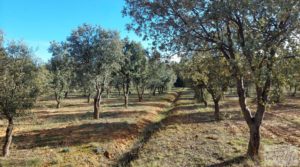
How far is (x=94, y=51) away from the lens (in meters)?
43.2

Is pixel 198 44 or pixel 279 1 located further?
pixel 198 44

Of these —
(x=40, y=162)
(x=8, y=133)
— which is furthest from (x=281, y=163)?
(x=8, y=133)

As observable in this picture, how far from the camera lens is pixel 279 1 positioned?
52.0 ft

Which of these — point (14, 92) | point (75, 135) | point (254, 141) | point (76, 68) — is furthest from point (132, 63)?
point (254, 141)

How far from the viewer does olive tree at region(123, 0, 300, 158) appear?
1641 centimetres

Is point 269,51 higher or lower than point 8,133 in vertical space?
higher

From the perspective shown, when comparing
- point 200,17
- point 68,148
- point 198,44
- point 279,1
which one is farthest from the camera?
point 68,148

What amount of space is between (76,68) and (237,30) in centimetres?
2964

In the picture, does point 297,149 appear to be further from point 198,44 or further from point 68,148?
point 68,148

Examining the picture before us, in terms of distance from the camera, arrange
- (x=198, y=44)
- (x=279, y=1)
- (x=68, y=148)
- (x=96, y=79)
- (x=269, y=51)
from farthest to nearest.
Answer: (x=96, y=79), (x=68, y=148), (x=198, y=44), (x=269, y=51), (x=279, y=1)

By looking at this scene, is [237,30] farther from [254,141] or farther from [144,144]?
[144,144]

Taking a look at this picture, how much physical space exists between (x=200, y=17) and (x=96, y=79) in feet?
91.0

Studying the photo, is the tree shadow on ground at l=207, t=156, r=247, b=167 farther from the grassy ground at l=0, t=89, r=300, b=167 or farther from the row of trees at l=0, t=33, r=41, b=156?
the row of trees at l=0, t=33, r=41, b=156

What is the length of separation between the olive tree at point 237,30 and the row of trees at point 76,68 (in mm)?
2424
